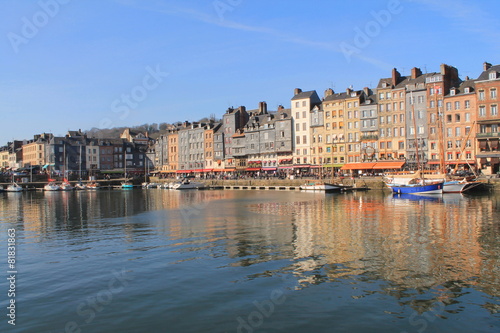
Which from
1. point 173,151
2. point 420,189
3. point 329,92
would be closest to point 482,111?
point 420,189

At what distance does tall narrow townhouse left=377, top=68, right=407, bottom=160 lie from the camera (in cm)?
8344

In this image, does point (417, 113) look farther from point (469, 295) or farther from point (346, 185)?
point (469, 295)

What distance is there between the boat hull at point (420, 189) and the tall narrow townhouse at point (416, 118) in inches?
780

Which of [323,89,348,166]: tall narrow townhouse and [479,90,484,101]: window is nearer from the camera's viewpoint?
[479,90,484,101]: window

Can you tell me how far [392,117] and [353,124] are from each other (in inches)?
339

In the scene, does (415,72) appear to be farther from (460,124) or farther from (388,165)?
(388,165)

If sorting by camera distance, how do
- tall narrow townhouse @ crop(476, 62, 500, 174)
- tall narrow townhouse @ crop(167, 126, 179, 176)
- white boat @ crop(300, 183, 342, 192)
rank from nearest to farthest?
tall narrow townhouse @ crop(476, 62, 500, 174), white boat @ crop(300, 183, 342, 192), tall narrow townhouse @ crop(167, 126, 179, 176)

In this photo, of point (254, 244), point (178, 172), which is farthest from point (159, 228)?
point (178, 172)

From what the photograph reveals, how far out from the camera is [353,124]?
300 feet

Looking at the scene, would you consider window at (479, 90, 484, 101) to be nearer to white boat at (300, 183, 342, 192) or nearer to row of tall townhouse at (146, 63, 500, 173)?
row of tall townhouse at (146, 63, 500, 173)

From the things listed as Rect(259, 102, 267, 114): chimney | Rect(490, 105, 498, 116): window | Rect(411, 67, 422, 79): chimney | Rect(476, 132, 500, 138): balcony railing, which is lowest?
Rect(476, 132, 500, 138): balcony railing

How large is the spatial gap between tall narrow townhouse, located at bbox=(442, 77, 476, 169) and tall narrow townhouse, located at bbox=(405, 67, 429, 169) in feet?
12.8

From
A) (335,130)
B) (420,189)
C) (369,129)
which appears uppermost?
(335,130)

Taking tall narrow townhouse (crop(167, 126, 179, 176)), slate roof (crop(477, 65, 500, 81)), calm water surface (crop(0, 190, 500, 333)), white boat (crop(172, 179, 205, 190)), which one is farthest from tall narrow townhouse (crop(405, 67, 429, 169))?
tall narrow townhouse (crop(167, 126, 179, 176))
